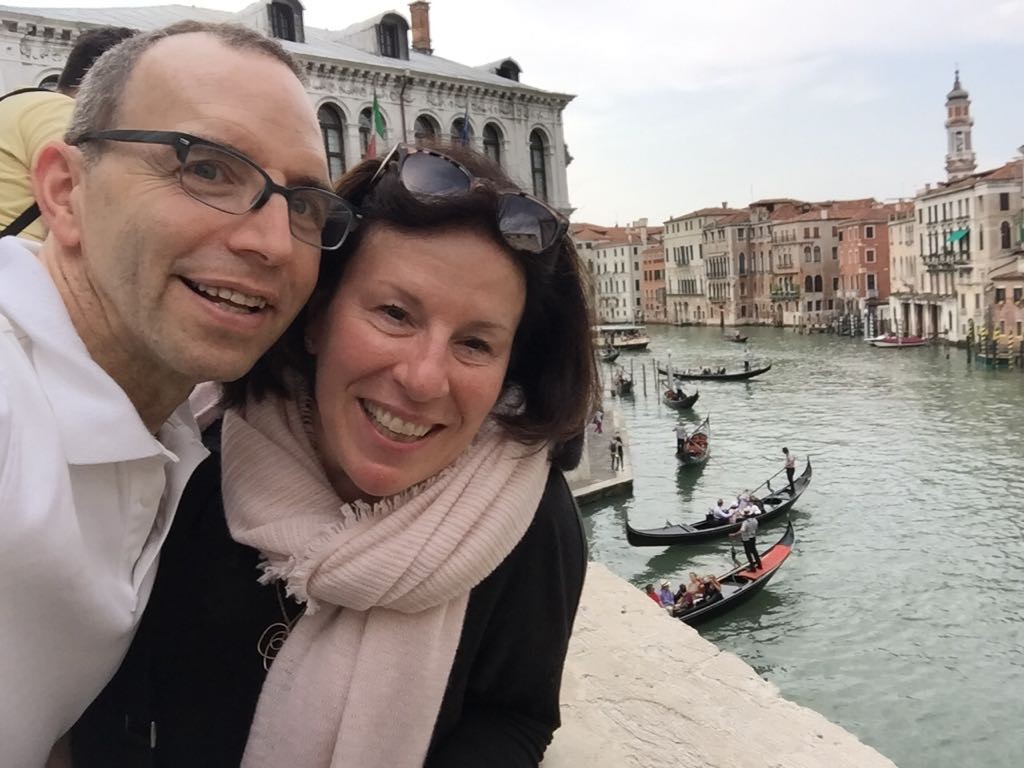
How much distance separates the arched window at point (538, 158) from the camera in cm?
1066

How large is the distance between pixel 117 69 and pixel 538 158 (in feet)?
34.5

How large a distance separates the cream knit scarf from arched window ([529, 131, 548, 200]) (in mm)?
10006

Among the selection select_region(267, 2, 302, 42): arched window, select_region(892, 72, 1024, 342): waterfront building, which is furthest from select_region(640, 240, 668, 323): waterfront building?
select_region(267, 2, 302, 42): arched window

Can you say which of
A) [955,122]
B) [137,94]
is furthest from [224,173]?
[955,122]

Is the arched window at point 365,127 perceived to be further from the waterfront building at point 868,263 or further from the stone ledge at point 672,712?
the waterfront building at point 868,263

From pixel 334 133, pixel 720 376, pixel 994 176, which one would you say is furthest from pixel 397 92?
pixel 994 176

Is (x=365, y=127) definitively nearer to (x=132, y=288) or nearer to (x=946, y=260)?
(x=132, y=288)

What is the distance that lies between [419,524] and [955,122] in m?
42.4

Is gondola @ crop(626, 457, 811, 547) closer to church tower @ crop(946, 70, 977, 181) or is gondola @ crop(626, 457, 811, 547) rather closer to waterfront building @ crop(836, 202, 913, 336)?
waterfront building @ crop(836, 202, 913, 336)

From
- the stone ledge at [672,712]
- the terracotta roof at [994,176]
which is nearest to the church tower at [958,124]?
the terracotta roof at [994,176]

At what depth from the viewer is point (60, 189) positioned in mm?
757

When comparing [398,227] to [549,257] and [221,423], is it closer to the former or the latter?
[549,257]

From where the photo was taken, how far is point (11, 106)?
3.92ft

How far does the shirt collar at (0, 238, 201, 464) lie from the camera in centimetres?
67
